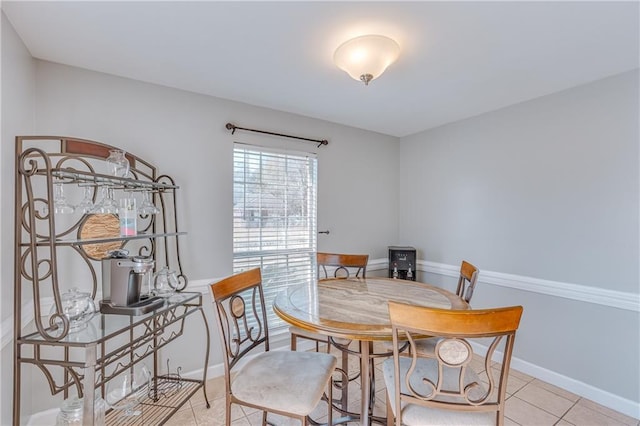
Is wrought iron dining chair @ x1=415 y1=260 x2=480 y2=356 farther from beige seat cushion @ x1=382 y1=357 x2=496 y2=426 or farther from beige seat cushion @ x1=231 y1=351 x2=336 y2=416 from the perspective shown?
beige seat cushion @ x1=231 y1=351 x2=336 y2=416

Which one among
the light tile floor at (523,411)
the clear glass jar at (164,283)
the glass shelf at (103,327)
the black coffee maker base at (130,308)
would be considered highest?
the clear glass jar at (164,283)

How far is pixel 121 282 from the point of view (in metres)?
1.76

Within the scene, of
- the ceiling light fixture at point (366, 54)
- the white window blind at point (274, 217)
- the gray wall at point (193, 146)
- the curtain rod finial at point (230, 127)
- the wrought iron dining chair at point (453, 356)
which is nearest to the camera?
the wrought iron dining chair at point (453, 356)

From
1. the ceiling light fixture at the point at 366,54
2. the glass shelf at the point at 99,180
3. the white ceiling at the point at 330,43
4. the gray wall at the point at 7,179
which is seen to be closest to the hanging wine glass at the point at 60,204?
→ the glass shelf at the point at 99,180

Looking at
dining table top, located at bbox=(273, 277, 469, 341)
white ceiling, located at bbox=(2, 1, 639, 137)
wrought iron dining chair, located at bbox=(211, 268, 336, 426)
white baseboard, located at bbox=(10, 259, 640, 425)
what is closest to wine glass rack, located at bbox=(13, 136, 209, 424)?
white baseboard, located at bbox=(10, 259, 640, 425)

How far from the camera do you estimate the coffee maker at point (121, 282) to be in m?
1.75

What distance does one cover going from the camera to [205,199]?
2547 mm

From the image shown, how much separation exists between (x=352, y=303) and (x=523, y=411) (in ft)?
5.04

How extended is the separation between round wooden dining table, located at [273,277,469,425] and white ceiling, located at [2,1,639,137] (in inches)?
59.5

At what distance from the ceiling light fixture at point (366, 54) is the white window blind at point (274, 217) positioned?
1.29 m

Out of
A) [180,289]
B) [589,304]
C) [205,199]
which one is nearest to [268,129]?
[205,199]

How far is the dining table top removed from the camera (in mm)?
1433

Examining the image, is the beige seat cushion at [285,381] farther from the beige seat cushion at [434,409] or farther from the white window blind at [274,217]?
the white window blind at [274,217]

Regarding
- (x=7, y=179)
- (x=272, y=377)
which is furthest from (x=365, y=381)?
(x=7, y=179)
